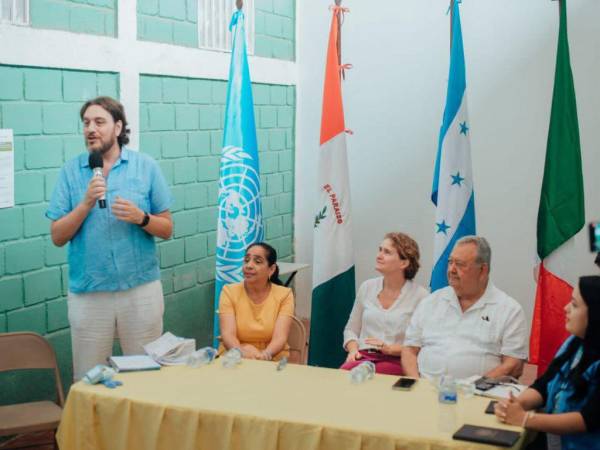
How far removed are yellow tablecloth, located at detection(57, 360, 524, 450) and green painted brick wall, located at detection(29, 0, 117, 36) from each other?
1909 mm

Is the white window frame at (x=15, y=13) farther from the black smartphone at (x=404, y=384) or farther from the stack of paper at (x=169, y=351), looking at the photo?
the black smartphone at (x=404, y=384)

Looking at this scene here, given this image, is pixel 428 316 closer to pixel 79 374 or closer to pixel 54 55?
pixel 79 374

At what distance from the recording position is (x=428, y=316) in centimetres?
396

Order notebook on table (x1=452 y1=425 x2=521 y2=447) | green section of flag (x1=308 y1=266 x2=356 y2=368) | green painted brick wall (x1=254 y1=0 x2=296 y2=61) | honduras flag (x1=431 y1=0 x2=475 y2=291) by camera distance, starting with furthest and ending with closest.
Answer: green painted brick wall (x1=254 y1=0 x2=296 y2=61) < green section of flag (x1=308 y1=266 x2=356 y2=368) < honduras flag (x1=431 y1=0 x2=475 y2=291) < notebook on table (x1=452 y1=425 x2=521 y2=447)

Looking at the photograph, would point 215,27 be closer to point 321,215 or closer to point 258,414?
point 321,215

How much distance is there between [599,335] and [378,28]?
163 inches

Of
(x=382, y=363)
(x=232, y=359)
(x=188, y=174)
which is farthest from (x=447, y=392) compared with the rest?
(x=188, y=174)

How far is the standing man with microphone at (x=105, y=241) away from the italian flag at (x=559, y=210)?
1.83 metres

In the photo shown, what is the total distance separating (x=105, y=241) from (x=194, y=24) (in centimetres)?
215

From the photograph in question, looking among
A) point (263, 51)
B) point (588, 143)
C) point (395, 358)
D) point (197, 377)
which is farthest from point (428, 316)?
point (263, 51)

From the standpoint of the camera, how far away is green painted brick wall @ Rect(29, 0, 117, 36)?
4367 millimetres

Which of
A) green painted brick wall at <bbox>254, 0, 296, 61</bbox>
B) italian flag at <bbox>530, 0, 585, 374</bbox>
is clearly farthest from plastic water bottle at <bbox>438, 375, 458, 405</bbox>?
green painted brick wall at <bbox>254, 0, 296, 61</bbox>

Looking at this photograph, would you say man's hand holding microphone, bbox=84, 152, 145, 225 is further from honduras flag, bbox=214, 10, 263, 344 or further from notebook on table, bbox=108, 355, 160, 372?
honduras flag, bbox=214, 10, 263, 344

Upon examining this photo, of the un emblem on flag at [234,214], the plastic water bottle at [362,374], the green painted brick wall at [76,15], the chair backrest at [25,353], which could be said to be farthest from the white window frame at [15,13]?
the plastic water bottle at [362,374]
